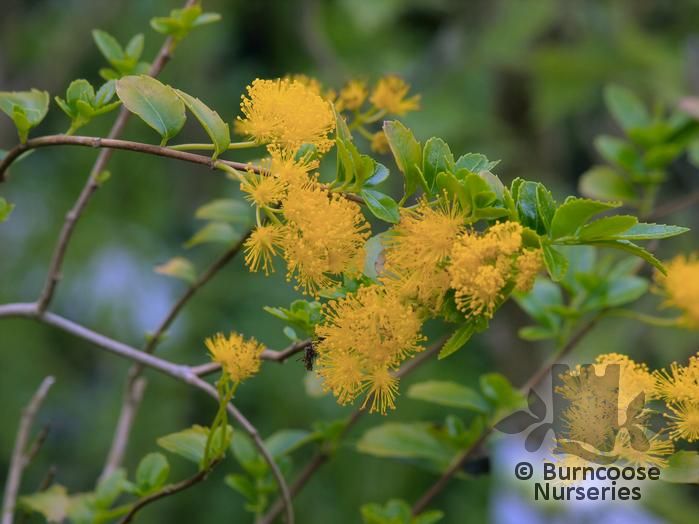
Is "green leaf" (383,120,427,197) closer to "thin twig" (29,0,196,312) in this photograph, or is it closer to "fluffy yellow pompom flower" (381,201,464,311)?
"fluffy yellow pompom flower" (381,201,464,311)

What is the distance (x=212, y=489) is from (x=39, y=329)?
49 centimetres

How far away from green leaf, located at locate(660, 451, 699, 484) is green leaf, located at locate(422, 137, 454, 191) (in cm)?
24

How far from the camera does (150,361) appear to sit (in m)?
0.66

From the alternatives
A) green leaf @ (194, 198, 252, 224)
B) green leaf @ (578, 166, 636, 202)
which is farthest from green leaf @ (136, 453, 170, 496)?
green leaf @ (578, 166, 636, 202)

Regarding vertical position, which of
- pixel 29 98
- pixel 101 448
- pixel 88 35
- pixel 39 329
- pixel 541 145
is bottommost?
pixel 101 448

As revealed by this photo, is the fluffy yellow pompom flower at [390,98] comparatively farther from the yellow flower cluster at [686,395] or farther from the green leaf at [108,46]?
the yellow flower cluster at [686,395]

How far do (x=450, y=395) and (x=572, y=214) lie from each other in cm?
35

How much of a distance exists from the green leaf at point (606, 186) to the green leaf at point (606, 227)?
47 centimetres

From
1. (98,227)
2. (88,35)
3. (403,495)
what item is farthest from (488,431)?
(88,35)

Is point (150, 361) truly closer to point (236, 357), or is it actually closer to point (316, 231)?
point (236, 357)

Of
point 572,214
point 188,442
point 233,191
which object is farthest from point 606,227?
point 233,191

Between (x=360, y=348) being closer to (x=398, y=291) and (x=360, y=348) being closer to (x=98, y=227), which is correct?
(x=398, y=291)

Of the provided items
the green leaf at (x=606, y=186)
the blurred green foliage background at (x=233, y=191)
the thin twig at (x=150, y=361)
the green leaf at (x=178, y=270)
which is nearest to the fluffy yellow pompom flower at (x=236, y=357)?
the thin twig at (x=150, y=361)

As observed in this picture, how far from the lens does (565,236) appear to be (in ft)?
1.73
